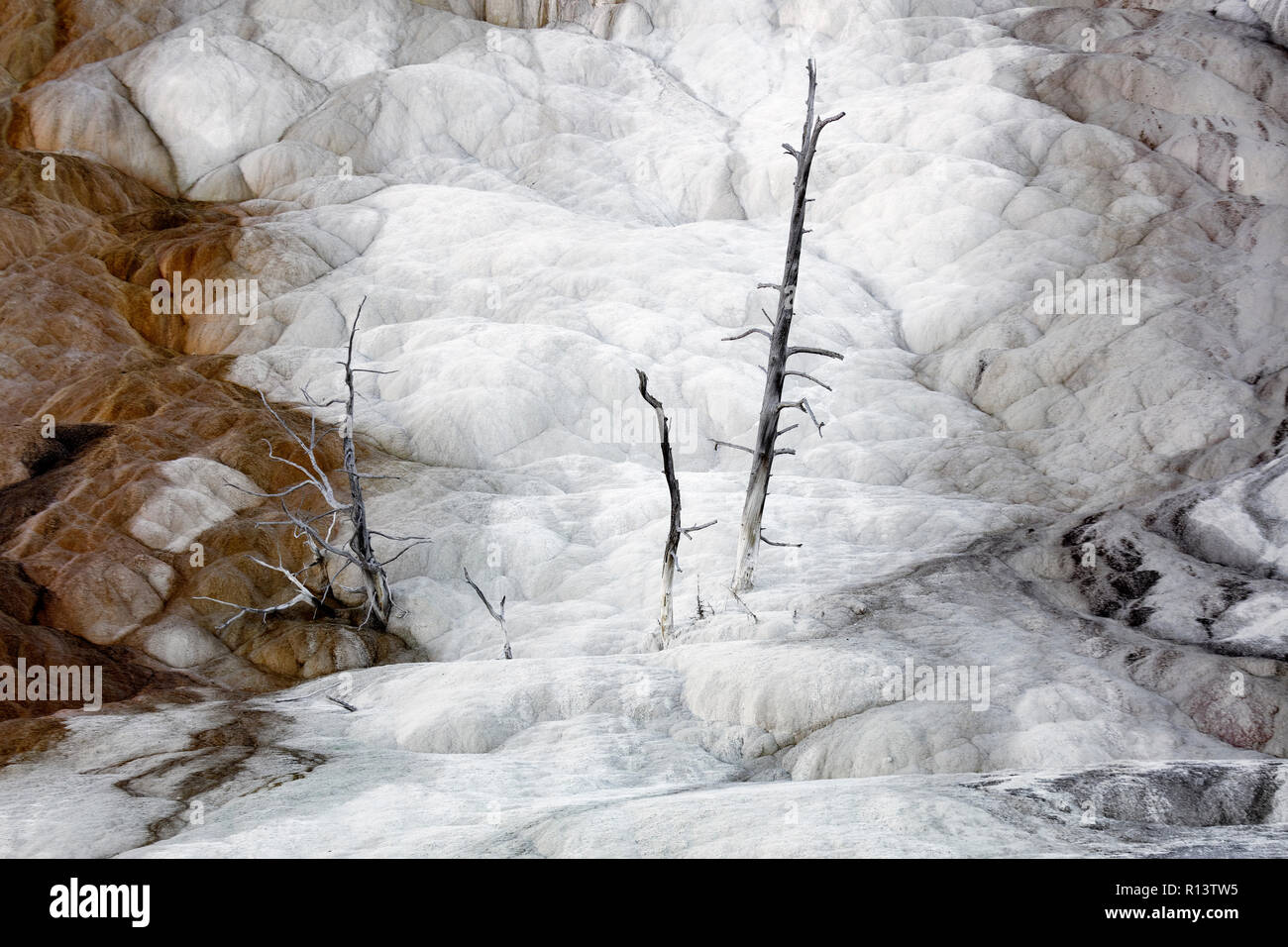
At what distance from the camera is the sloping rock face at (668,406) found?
11.4 m

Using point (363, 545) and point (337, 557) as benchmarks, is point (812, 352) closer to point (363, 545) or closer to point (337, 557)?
point (363, 545)

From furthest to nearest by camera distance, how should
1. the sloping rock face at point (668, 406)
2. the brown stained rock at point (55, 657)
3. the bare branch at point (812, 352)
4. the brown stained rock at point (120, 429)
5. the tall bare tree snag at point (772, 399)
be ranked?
the brown stained rock at point (120, 429) < the tall bare tree snag at point (772, 399) < the bare branch at point (812, 352) < the brown stained rock at point (55, 657) < the sloping rock face at point (668, 406)

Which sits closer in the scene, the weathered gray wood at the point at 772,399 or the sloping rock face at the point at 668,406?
the sloping rock face at the point at 668,406

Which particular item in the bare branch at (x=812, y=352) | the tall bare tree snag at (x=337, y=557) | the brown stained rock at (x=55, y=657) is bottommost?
the brown stained rock at (x=55, y=657)

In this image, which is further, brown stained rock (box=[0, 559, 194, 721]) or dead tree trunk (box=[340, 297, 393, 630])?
dead tree trunk (box=[340, 297, 393, 630])

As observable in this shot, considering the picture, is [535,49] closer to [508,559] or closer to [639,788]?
[508,559]

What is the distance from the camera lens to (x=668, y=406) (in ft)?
88.7

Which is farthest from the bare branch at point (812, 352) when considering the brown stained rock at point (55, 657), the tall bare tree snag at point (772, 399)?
the brown stained rock at point (55, 657)

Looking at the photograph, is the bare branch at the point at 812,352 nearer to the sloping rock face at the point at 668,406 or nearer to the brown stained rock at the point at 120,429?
the sloping rock face at the point at 668,406

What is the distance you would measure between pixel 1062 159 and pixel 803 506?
1922 cm

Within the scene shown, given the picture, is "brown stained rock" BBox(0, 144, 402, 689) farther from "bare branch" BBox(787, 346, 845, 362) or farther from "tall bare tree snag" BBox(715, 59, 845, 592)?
"bare branch" BBox(787, 346, 845, 362)

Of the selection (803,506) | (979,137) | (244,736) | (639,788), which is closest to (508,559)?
(803,506)

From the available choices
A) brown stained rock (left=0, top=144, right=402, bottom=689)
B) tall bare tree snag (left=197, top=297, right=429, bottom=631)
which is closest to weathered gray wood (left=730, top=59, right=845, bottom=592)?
tall bare tree snag (left=197, top=297, right=429, bottom=631)

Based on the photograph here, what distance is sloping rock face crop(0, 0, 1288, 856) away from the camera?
37.5ft
